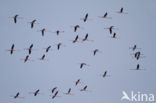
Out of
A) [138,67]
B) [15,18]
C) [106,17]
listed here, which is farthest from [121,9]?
[15,18]

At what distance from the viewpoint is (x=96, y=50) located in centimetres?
5103

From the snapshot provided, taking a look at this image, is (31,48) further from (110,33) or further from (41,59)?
(110,33)

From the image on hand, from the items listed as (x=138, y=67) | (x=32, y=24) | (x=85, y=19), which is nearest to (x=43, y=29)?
(x=32, y=24)

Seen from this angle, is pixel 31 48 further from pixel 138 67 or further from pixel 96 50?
pixel 138 67

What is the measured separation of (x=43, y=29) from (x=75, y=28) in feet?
9.93

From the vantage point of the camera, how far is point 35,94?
52625 millimetres

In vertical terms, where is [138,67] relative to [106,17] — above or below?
below

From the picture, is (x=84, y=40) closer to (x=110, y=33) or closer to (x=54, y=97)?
(x=110, y=33)

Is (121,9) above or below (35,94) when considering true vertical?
above

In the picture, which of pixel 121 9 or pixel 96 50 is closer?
pixel 121 9

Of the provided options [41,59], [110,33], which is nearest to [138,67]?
[110,33]

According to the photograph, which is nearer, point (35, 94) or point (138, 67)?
point (138, 67)

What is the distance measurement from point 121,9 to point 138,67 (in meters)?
5.14

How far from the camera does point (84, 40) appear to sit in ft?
160
